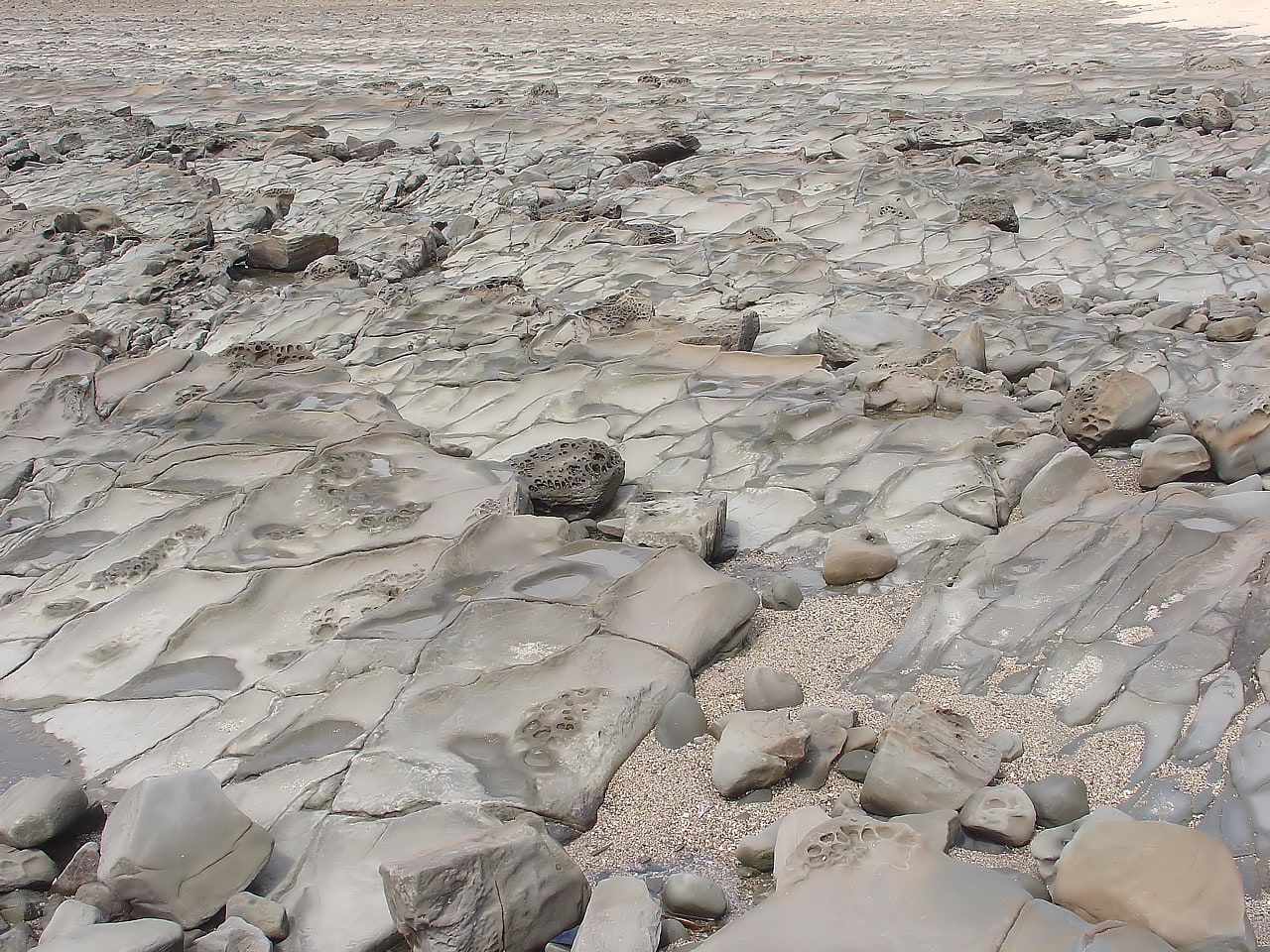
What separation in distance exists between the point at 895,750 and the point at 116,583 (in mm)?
2146

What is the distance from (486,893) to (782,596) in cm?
127

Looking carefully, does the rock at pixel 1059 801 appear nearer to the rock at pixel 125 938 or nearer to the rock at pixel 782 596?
the rock at pixel 782 596

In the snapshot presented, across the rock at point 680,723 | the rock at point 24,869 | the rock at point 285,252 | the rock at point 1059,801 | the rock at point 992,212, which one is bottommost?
the rock at point 24,869

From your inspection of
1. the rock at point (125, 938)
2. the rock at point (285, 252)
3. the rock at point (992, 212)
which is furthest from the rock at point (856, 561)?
the rock at point (285, 252)

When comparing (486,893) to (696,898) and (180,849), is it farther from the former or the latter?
(180,849)

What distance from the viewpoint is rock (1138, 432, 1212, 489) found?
329cm

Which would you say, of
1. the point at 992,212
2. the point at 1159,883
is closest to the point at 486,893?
the point at 1159,883

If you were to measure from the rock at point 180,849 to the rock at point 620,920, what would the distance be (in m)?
0.57

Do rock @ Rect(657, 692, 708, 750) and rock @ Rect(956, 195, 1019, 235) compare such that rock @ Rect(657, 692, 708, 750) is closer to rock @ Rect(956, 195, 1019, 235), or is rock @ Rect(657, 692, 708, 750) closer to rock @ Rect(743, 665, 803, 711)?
rock @ Rect(743, 665, 803, 711)

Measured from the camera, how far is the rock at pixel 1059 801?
6.59 ft

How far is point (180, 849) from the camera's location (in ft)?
6.35

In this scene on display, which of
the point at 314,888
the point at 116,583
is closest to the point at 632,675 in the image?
the point at 314,888

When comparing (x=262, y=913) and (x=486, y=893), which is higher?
(x=486, y=893)

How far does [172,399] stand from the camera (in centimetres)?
421
